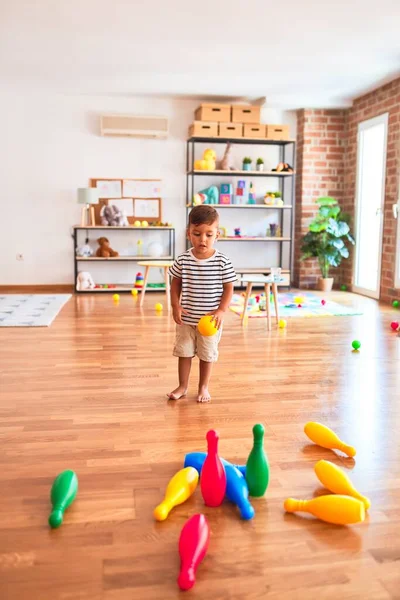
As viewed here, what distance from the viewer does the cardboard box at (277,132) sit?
285 inches

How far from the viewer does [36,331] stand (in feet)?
14.8

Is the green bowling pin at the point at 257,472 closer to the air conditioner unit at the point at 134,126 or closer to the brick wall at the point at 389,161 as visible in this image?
the brick wall at the point at 389,161

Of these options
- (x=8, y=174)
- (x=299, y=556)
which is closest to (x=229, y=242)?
(x=8, y=174)

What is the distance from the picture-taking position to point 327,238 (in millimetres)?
7133

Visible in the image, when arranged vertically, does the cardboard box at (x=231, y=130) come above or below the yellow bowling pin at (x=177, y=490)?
above

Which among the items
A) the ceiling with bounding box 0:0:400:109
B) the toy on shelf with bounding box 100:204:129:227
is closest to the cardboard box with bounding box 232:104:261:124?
the ceiling with bounding box 0:0:400:109

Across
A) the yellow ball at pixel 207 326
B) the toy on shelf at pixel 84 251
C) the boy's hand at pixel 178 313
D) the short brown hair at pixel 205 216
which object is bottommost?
the yellow ball at pixel 207 326

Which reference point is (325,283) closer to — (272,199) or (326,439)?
(272,199)

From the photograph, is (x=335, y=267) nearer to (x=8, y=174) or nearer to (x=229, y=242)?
(x=229, y=242)

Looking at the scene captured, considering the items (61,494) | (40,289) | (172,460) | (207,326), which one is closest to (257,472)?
(172,460)

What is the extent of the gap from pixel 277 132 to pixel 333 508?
20.4ft

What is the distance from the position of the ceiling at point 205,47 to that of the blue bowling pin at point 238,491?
3.43 metres

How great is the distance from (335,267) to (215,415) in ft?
18.2

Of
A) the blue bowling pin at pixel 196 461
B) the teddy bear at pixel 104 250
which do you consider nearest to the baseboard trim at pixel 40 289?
the teddy bear at pixel 104 250
